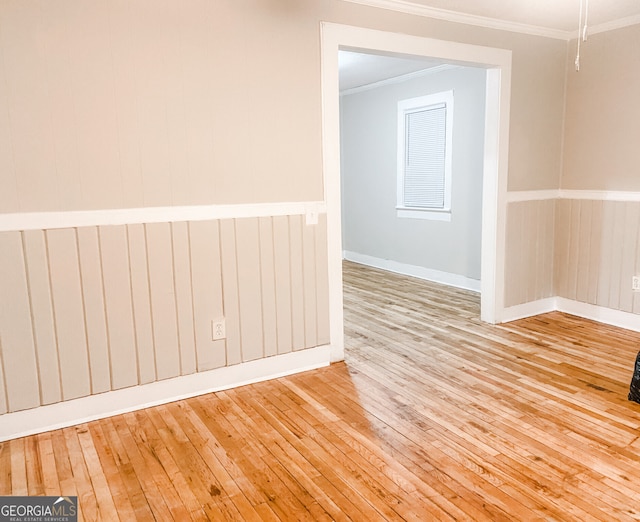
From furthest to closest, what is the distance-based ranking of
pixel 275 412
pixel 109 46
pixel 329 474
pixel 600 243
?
pixel 600 243, pixel 275 412, pixel 109 46, pixel 329 474

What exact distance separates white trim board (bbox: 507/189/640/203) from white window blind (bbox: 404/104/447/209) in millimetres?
1624

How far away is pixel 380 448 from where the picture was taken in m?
2.44

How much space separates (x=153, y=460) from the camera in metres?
2.37

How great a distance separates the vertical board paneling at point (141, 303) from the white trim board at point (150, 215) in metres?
0.09

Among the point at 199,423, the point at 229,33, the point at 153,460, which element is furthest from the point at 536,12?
the point at 153,460

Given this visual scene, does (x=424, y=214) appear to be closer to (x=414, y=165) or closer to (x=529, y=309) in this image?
(x=414, y=165)

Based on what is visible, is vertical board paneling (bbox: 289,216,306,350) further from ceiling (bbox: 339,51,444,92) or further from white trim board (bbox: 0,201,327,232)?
ceiling (bbox: 339,51,444,92)

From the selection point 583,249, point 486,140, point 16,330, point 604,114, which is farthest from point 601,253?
point 16,330

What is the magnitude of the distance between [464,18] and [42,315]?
134 inches

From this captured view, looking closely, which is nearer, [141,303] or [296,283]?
[141,303]

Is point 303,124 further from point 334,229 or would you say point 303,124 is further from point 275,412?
point 275,412

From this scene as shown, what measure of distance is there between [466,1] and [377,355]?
251 centimetres

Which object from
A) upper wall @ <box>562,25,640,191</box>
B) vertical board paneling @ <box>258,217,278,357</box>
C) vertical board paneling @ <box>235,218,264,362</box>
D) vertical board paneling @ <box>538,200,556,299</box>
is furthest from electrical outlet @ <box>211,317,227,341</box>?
upper wall @ <box>562,25,640,191</box>

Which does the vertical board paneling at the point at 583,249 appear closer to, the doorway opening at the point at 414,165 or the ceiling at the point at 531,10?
the doorway opening at the point at 414,165
